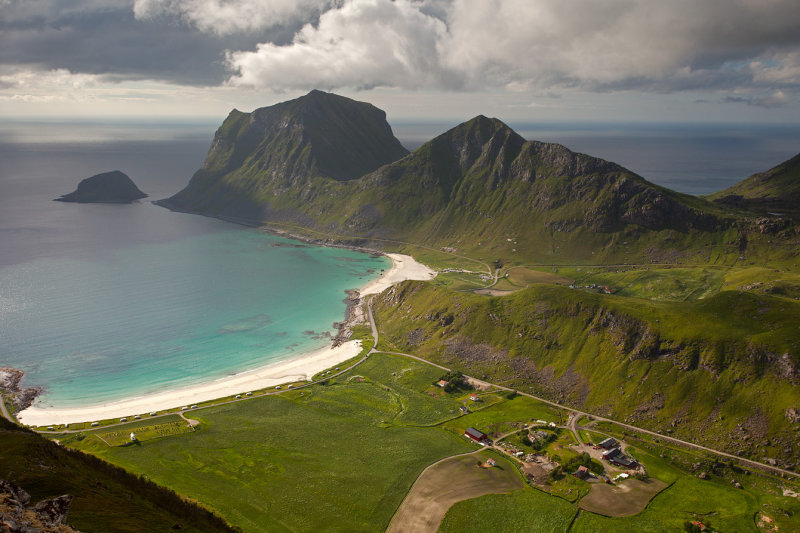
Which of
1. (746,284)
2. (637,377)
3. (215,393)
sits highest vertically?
(746,284)

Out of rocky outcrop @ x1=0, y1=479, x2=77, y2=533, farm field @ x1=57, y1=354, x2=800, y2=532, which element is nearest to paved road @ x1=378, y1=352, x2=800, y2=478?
farm field @ x1=57, y1=354, x2=800, y2=532

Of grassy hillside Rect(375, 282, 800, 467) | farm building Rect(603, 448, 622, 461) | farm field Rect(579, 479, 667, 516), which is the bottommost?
farm field Rect(579, 479, 667, 516)

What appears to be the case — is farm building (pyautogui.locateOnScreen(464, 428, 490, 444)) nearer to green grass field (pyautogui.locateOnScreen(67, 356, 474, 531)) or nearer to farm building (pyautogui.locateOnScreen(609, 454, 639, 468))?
green grass field (pyautogui.locateOnScreen(67, 356, 474, 531))

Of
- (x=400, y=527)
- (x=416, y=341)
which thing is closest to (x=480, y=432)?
(x=400, y=527)

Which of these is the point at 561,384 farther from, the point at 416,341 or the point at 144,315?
the point at 144,315

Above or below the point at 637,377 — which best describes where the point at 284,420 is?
below

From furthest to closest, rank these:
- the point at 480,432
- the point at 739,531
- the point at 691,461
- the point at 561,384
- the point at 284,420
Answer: the point at 561,384, the point at 284,420, the point at 480,432, the point at 691,461, the point at 739,531

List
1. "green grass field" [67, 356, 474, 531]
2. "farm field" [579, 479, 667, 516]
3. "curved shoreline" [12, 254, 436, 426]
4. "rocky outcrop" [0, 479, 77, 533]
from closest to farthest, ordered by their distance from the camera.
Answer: "rocky outcrop" [0, 479, 77, 533], "farm field" [579, 479, 667, 516], "green grass field" [67, 356, 474, 531], "curved shoreline" [12, 254, 436, 426]
